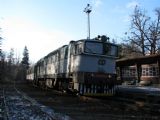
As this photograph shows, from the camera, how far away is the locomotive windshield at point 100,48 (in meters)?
21.4

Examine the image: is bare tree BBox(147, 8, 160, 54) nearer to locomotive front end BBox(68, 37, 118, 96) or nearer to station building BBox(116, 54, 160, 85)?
station building BBox(116, 54, 160, 85)

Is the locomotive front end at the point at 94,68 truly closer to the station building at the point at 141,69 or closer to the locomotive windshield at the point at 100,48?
the locomotive windshield at the point at 100,48

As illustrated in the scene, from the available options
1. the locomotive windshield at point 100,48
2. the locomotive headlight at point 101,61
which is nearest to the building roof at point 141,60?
the locomotive windshield at point 100,48

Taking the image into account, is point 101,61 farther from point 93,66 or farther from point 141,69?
point 141,69

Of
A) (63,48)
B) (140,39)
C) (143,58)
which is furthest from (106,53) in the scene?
(140,39)

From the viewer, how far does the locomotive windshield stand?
21.4m

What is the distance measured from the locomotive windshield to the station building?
1261 centimetres

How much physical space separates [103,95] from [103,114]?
770cm

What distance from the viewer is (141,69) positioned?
184 ft

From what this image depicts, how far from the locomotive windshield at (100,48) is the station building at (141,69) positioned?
12610mm

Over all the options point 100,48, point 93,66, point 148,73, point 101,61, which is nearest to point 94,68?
point 93,66

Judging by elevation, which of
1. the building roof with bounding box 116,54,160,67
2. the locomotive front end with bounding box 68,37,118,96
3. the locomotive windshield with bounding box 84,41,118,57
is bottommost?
the locomotive front end with bounding box 68,37,118,96

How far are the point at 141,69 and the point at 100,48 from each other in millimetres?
35537

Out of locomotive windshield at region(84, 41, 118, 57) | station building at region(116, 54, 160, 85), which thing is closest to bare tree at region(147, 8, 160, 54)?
station building at region(116, 54, 160, 85)
